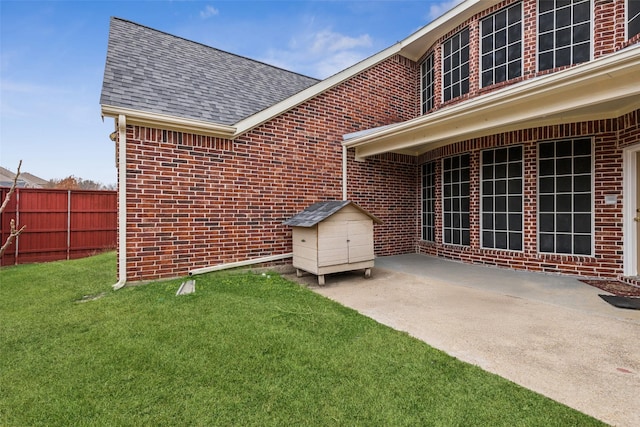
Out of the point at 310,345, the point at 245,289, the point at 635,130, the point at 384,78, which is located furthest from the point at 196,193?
the point at 635,130

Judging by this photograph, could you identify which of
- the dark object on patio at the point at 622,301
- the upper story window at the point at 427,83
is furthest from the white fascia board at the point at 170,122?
the dark object on patio at the point at 622,301

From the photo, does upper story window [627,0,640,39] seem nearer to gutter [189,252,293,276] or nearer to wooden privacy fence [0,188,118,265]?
gutter [189,252,293,276]

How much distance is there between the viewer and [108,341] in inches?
113

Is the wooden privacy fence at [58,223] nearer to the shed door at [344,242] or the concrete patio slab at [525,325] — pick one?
the shed door at [344,242]

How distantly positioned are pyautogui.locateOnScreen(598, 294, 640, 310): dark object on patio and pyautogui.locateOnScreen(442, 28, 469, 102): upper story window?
5.45m

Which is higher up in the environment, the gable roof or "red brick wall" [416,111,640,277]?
the gable roof

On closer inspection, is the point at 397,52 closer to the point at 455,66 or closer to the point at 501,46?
the point at 455,66

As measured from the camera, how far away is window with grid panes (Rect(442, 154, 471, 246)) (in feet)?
22.9

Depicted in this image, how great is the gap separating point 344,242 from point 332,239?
27 cm

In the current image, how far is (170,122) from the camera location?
4.81 m

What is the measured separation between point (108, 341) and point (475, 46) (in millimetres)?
9197

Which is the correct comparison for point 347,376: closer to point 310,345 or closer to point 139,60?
point 310,345

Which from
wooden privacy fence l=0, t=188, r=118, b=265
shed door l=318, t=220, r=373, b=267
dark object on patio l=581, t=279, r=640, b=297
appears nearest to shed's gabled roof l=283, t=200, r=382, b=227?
shed door l=318, t=220, r=373, b=267

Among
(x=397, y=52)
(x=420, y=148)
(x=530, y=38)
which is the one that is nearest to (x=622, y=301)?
(x=420, y=148)
